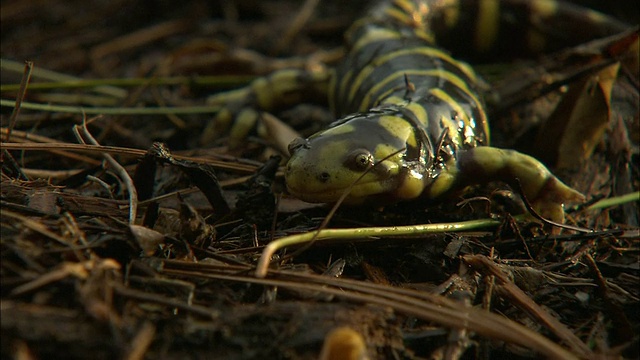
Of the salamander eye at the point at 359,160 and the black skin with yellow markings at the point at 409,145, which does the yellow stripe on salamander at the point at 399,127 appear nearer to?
the black skin with yellow markings at the point at 409,145

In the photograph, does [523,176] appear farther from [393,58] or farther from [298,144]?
[393,58]

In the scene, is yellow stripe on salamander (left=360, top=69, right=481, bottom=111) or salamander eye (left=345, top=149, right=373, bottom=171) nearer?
salamander eye (left=345, top=149, right=373, bottom=171)

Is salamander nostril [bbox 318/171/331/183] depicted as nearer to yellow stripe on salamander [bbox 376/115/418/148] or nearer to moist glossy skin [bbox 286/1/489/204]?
moist glossy skin [bbox 286/1/489/204]

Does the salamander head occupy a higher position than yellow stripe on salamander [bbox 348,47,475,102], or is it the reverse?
yellow stripe on salamander [bbox 348,47,475,102]

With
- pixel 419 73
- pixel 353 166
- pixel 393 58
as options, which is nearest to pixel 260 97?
pixel 393 58

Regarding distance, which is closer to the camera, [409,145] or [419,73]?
[409,145]

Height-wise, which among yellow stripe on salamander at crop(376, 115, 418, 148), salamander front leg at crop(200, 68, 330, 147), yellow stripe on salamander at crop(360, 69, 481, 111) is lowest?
salamander front leg at crop(200, 68, 330, 147)

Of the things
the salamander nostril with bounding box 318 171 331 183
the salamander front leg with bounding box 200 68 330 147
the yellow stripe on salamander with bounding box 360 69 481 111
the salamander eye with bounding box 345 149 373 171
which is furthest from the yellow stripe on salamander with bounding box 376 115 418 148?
the salamander front leg with bounding box 200 68 330 147
